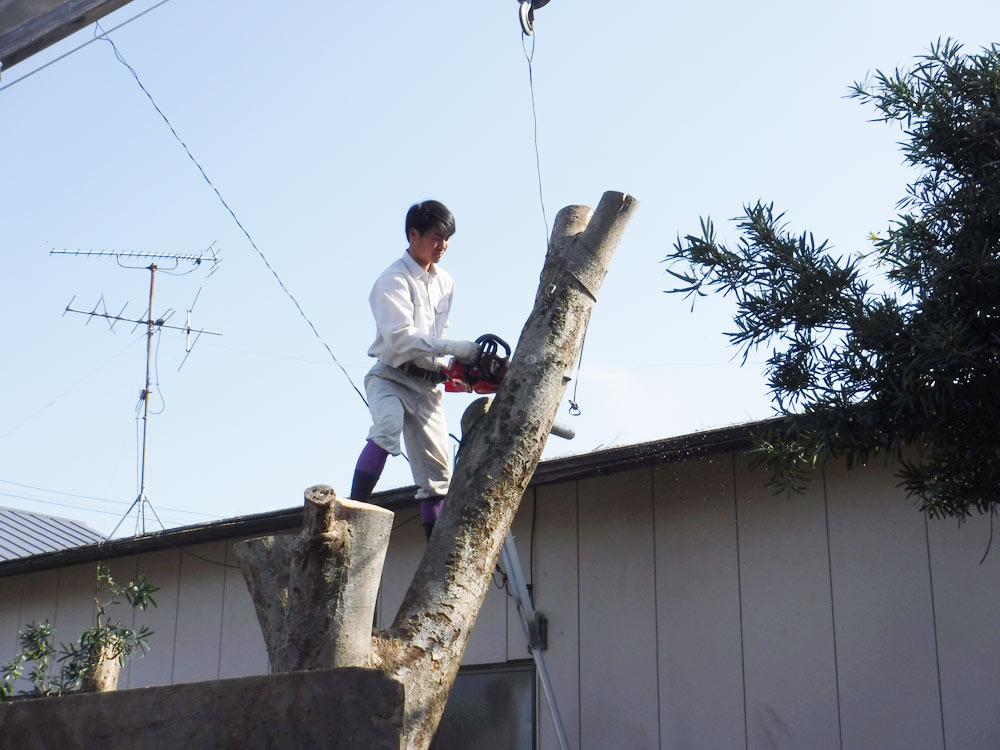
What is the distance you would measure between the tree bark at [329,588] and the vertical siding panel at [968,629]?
3570 mm

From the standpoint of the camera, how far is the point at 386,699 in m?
2.92

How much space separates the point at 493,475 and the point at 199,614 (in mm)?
6178

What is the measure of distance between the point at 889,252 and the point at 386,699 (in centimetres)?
266

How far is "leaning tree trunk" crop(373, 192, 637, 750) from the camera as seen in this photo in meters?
3.45

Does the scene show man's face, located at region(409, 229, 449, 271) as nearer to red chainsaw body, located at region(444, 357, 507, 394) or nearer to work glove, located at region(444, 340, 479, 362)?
red chainsaw body, located at region(444, 357, 507, 394)

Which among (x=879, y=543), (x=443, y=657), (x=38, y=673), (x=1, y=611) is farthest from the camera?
(x=1, y=611)

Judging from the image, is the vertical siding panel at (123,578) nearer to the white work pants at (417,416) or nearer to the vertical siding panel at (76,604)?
the vertical siding panel at (76,604)

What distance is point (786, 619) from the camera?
6.44 meters

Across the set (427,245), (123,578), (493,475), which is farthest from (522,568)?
(123,578)

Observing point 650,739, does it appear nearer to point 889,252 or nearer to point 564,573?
point 564,573

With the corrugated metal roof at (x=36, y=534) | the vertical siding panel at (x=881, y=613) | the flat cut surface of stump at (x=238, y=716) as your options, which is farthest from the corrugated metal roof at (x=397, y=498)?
the corrugated metal roof at (x=36, y=534)

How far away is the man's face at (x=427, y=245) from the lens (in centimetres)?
569

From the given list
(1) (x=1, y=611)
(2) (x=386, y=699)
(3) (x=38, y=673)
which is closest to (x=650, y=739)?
(3) (x=38, y=673)

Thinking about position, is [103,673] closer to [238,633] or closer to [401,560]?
[401,560]
